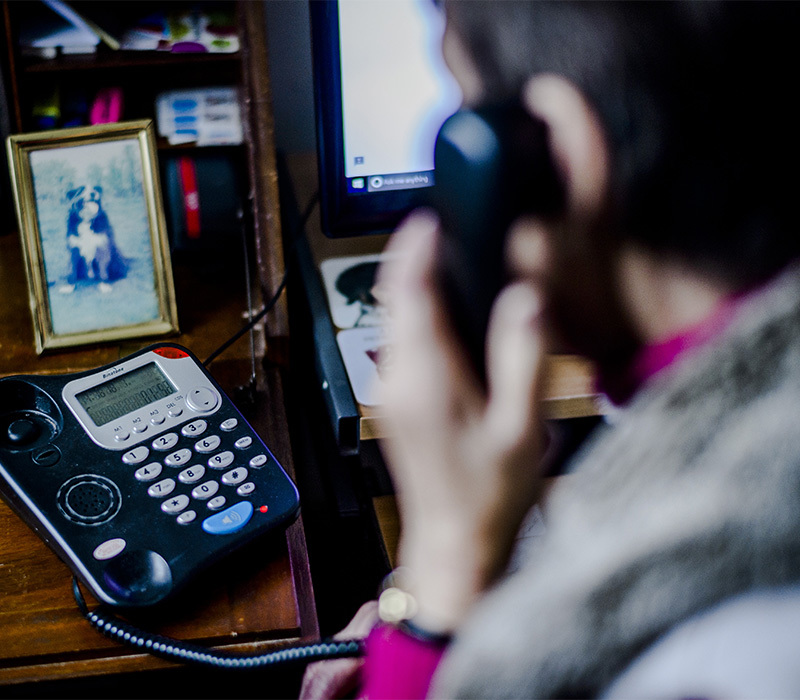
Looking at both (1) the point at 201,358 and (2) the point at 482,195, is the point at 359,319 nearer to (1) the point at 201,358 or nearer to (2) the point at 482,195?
(1) the point at 201,358

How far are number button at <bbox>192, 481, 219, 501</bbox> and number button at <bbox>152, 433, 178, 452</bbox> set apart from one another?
0.18 feet

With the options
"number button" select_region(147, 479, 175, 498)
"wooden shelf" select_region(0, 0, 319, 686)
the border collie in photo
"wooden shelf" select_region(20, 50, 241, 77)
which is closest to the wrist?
"wooden shelf" select_region(0, 0, 319, 686)

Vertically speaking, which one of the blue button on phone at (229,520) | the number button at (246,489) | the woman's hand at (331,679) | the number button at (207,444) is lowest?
the woman's hand at (331,679)

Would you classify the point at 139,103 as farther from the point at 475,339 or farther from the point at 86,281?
the point at 475,339

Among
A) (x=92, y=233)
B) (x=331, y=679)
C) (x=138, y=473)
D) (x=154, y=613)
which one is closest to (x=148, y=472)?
(x=138, y=473)

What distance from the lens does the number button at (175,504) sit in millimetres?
644

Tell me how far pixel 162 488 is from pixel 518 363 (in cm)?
35

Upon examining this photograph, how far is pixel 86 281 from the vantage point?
88 centimetres

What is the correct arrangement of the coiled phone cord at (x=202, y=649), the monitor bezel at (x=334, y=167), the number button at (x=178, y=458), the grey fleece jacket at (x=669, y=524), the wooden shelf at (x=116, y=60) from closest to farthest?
the grey fleece jacket at (x=669, y=524) < the coiled phone cord at (x=202, y=649) < the number button at (x=178, y=458) < the monitor bezel at (x=334, y=167) < the wooden shelf at (x=116, y=60)

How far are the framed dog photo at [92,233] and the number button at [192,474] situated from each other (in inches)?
10.8

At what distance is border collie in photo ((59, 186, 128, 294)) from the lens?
87 cm

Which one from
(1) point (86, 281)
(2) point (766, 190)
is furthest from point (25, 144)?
(2) point (766, 190)

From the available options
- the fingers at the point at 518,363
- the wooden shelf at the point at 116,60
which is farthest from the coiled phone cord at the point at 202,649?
the wooden shelf at the point at 116,60

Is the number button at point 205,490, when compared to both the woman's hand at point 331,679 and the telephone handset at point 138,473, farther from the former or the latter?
the woman's hand at point 331,679
